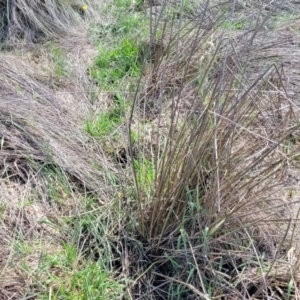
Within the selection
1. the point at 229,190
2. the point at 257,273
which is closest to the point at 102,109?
the point at 229,190

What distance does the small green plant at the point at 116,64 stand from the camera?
2939 mm

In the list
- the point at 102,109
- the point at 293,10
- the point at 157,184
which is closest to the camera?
the point at 157,184

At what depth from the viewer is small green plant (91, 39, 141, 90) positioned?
9.64 ft

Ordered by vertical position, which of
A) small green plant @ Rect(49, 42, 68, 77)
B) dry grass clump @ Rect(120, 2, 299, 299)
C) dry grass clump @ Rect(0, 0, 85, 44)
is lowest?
dry grass clump @ Rect(120, 2, 299, 299)

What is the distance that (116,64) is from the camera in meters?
3.08

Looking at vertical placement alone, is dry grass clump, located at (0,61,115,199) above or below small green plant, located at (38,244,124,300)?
above

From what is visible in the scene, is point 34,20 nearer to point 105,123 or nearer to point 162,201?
point 105,123

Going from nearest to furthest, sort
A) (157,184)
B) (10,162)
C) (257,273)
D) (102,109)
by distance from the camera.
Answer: (257,273) < (157,184) < (10,162) < (102,109)

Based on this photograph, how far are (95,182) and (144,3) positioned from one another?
2.22 m

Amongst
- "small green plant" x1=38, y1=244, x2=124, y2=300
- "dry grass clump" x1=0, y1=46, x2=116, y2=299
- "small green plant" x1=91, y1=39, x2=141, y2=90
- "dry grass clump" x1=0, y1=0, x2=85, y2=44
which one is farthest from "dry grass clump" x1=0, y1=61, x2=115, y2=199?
"dry grass clump" x1=0, y1=0, x2=85, y2=44

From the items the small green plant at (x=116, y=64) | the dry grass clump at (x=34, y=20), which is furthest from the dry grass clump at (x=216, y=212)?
the dry grass clump at (x=34, y=20)

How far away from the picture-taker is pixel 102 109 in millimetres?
2652

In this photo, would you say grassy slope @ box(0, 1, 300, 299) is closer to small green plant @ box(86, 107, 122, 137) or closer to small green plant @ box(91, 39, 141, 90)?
small green plant @ box(86, 107, 122, 137)

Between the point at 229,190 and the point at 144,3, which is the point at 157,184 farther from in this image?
the point at 144,3
